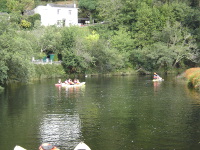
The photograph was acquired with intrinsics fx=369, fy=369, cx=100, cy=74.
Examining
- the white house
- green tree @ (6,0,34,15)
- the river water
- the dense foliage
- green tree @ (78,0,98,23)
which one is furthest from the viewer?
green tree @ (78,0,98,23)

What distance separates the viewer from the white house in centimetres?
9894

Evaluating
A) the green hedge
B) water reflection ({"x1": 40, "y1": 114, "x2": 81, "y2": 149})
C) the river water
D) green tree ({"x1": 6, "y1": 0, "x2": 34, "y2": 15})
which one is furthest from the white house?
water reflection ({"x1": 40, "y1": 114, "x2": 81, "y2": 149})

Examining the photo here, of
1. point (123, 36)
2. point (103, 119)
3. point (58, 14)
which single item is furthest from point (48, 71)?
point (103, 119)

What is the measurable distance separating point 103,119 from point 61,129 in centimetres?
501

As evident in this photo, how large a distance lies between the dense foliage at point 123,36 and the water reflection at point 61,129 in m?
39.3

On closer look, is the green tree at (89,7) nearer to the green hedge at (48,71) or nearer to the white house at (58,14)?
the white house at (58,14)

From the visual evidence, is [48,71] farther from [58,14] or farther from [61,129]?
[61,129]

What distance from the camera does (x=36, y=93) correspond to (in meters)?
50.8

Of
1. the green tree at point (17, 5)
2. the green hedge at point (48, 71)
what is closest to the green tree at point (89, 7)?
the green tree at point (17, 5)

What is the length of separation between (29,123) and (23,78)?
23388 millimetres

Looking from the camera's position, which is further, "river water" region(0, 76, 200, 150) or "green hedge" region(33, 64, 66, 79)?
"green hedge" region(33, 64, 66, 79)

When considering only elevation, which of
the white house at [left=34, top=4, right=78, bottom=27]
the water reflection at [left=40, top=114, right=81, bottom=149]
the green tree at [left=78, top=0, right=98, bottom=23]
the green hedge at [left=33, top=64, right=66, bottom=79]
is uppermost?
the green tree at [left=78, top=0, right=98, bottom=23]

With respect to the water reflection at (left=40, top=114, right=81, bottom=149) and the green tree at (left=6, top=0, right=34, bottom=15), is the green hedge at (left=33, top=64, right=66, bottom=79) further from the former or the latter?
the water reflection at (left=40, top=114, right=81, bottom=149)

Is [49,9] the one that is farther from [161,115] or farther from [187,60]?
[161,115]
